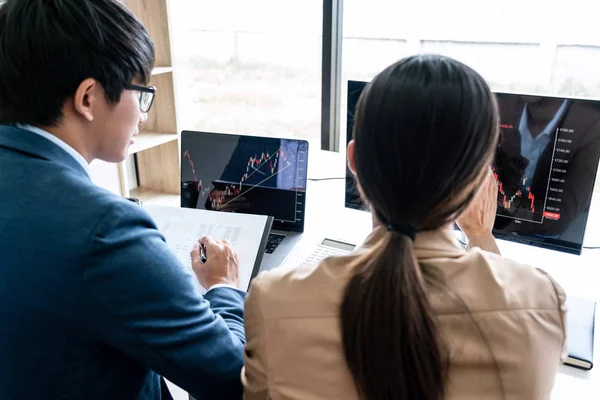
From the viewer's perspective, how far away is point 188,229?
1261mm

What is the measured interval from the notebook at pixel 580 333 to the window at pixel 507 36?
4.96 feet

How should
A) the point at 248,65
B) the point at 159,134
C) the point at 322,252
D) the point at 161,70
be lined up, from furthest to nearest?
the point at 248,65 < the point at 159,134 < the point at 161,70 < the point at 322,252

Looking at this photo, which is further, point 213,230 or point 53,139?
point 213,230

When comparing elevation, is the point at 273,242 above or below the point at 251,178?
below

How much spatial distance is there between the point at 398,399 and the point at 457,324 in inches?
4.8

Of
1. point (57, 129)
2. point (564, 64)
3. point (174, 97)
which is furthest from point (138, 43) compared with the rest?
point (564, 64)

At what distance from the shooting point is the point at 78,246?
0.66 m

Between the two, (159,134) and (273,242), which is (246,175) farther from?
(159,134)

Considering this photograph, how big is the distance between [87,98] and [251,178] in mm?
682

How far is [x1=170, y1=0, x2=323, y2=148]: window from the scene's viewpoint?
2.64 m

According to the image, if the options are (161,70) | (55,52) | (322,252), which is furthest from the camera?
(161,70)

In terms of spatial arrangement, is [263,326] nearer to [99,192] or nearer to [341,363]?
[341,363]

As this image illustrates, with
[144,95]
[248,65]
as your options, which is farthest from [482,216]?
[248,65]

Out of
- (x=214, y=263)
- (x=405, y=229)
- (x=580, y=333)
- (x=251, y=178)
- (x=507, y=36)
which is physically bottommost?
(x=580, y=333)
